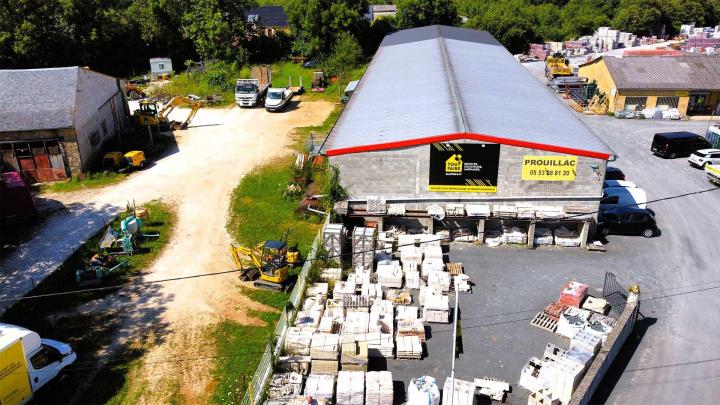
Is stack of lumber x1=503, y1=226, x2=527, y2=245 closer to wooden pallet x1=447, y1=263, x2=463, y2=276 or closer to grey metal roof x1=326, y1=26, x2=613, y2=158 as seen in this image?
wooden pallet x1=447, y1=263, x2=463, y2=276

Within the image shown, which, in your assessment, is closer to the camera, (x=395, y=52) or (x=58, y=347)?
(x=58, y=347)

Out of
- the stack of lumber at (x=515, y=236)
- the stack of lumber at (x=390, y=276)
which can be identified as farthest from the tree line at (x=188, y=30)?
the stack of lumber at (x=390, y=276)

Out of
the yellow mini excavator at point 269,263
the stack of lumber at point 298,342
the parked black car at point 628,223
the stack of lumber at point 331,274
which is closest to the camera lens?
the stack of lumber at point 298,342

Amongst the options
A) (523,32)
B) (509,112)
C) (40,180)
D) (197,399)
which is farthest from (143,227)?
(523,32)

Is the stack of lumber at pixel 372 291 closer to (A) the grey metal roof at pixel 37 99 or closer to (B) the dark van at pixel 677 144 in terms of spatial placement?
(A) the grey metal roof at pixel 37 99

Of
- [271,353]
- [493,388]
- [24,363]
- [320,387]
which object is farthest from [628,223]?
[24,363]

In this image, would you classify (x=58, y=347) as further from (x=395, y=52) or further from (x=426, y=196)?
(x=395, y=52)

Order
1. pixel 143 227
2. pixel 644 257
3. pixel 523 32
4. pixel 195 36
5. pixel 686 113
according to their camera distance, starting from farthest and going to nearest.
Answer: pixel 523 32 → pixel 195 36 → pixel 686 113 → pixel 143 227 → pixel 644 257
